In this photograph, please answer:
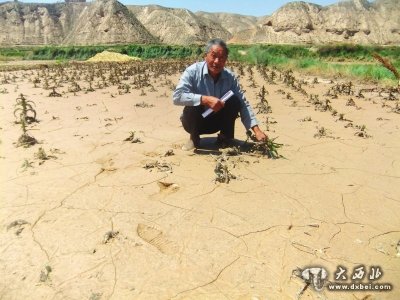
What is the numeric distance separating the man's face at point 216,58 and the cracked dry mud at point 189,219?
87 centimetres

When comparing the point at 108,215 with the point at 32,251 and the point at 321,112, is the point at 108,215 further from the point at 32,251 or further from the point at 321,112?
the point at 321,112

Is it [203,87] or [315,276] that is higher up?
[203,87]

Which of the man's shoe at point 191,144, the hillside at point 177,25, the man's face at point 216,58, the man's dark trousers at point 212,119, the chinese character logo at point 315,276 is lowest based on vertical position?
the chinese character logo at point 315,276

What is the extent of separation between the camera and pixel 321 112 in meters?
6.69

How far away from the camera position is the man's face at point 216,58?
3.72m

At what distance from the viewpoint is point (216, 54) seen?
374cm

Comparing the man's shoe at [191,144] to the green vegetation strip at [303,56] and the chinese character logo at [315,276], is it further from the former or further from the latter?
the green vegetation strip at [303,56]

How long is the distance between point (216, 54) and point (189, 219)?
167 cm

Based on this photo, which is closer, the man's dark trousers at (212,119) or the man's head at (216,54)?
the man's head at (216,54)

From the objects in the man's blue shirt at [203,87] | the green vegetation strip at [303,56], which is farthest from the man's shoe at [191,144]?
the green vegetation strip at [303,56]

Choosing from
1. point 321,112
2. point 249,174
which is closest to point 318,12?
point 321,112

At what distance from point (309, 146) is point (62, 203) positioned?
277 centimetres

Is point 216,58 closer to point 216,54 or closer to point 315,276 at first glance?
point 216,54

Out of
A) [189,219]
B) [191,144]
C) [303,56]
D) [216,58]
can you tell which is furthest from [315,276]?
[303,56]
